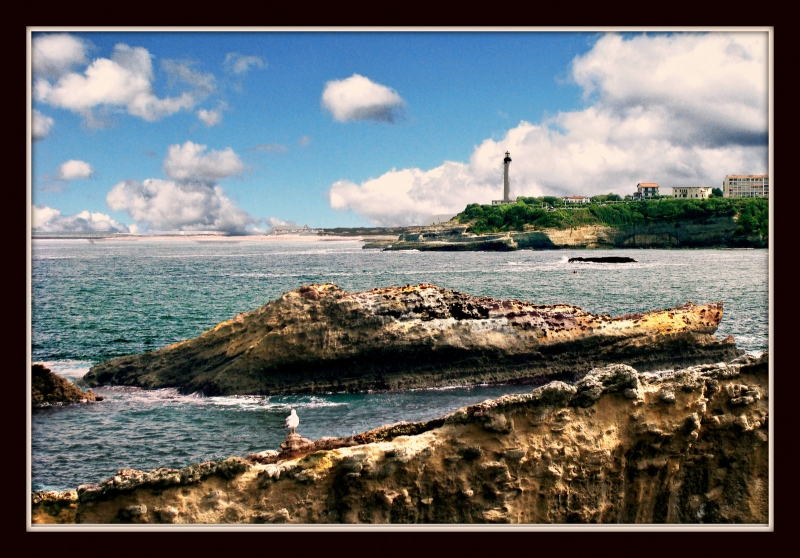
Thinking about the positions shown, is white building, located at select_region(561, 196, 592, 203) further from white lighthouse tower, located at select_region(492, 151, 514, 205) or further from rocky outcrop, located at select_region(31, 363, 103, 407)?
rocky outcrop, located at select_region(31, 363, 103, 407)

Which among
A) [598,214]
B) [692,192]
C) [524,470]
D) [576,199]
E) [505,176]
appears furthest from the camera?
[598,214]

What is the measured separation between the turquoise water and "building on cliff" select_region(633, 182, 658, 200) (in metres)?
1.45

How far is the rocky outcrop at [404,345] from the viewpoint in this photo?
1132cm

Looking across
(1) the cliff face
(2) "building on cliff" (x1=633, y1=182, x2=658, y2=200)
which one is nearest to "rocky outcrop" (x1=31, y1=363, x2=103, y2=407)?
(1) the cliff face

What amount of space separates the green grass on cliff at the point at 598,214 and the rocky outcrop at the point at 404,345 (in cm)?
167

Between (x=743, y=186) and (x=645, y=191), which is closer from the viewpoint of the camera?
(x=743, y=186)

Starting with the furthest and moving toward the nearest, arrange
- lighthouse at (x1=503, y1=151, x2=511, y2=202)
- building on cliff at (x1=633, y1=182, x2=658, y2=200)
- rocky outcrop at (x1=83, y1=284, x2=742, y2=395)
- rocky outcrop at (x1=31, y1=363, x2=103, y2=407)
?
rocky outcrop at (x1=83, y1=284, x2=742, y2=395)
building on cliff at (x1=633, y1=182, x2=658, y2=200)
rocky outcrop at (x1=31, y1=363, x2=103, y2=407)
lighthouse at (x1=503, y1=151, x2=511, y2=202)

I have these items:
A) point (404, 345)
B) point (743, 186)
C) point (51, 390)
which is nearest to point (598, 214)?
point (743, 186)

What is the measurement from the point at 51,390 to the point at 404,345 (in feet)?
19.2

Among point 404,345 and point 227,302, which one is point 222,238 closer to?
point 227,302

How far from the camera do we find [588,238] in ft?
45.4

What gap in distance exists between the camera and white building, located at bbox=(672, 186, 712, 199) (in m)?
11.1
